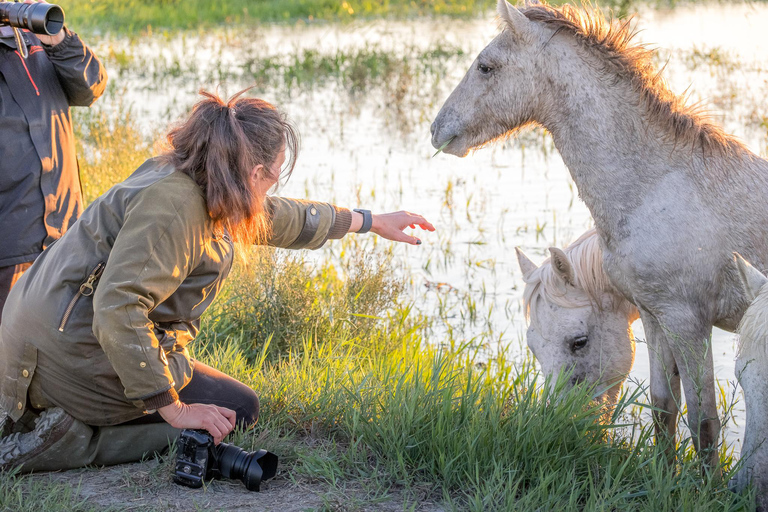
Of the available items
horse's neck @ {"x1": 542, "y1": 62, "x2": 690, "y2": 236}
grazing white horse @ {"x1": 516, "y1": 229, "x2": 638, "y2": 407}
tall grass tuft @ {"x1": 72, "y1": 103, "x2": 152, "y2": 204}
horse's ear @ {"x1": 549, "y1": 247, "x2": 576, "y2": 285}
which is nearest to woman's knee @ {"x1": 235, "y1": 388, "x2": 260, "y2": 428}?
grazing white horse @ {"x1": 516, "y1": 229, "x2": 638, "y2": 407}

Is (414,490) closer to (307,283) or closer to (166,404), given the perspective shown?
(166,404)

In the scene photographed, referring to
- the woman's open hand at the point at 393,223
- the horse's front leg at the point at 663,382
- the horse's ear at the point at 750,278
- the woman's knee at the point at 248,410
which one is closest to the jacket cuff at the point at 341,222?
the woman's open hand at the point at 393,223

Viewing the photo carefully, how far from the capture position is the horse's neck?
3.34 m

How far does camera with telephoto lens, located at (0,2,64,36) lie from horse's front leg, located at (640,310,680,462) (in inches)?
106

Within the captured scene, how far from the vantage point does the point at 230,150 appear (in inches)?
115

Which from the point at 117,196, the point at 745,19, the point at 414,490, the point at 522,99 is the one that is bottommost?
the point at 414,490

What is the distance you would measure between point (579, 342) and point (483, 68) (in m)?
1.37

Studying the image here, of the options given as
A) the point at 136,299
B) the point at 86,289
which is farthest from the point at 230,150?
the point at 86,289

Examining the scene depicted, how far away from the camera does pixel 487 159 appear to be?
9.18m

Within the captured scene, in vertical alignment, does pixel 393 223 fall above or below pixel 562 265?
above

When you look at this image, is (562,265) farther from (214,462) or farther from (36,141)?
(36,141)

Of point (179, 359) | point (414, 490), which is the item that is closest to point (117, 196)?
point (179, 359)

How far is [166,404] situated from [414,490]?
0.95 metres

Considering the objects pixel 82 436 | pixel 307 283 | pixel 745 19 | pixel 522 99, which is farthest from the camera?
pixel 745 19
